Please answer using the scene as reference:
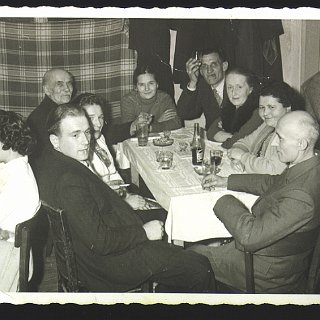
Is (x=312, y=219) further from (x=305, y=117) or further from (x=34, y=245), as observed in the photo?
(x=34, y=245)

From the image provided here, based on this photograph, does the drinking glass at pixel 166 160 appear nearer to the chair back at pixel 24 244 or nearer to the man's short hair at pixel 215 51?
the chair back at pixel 24 244

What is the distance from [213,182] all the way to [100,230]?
0.47 metres

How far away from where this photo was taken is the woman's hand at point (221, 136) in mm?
2432

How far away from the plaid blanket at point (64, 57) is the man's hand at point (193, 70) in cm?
33

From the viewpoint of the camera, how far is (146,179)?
86.1 inches

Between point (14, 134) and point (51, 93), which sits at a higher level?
point (51, 93)

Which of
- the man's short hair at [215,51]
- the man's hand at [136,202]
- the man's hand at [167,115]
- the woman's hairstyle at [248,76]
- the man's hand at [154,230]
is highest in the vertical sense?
the man's short hair at [215,51]

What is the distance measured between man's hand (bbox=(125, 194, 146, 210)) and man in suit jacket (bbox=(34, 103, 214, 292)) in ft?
0.85

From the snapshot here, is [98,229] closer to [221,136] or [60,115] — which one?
[60,115]

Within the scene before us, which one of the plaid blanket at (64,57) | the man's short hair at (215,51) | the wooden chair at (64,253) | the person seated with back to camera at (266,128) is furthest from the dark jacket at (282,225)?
the man's short hair at (215,51)

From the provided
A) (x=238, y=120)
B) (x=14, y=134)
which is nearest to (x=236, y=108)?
(x=238, y=120)

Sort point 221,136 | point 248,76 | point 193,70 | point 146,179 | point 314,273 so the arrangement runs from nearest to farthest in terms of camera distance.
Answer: point 314,273, point 146,179, point 221,136, point 248,76, point 193,70

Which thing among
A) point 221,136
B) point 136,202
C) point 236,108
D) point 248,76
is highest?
point 248,76

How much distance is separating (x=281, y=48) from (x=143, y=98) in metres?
0.74
